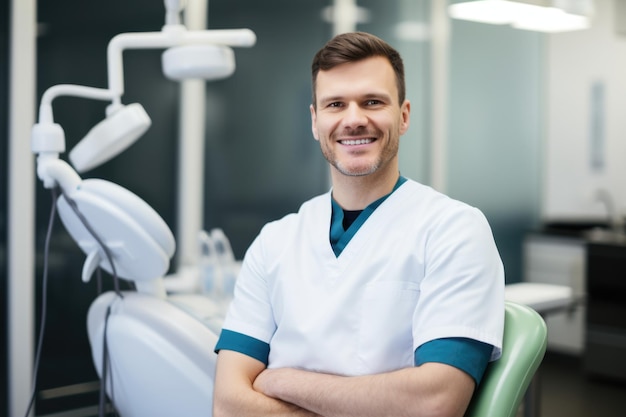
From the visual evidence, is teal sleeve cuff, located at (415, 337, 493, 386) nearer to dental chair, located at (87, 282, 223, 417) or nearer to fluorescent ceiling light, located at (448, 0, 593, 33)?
dental chair, located at (87, 282, 223, 417)

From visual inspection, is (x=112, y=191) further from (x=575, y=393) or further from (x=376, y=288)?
(x=575, y=393)

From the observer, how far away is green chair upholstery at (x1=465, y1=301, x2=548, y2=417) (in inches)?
43.6

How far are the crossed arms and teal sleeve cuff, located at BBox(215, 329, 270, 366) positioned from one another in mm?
10

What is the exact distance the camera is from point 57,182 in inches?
61.2

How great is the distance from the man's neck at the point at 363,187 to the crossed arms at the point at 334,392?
0.34 meters

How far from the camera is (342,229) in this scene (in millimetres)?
1350

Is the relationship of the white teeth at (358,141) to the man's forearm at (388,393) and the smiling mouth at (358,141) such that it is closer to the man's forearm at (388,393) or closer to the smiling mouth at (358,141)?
the smiling mouth at (358,141)

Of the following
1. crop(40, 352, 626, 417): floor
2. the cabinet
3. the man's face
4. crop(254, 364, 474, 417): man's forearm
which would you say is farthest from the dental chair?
the cabinet

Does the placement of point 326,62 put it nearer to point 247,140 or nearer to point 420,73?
point 247,140

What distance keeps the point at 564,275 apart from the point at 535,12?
1528 mm

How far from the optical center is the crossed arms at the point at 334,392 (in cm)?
106

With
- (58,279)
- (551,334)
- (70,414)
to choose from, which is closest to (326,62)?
(58,279)

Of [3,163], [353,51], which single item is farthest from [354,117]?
[3,163]

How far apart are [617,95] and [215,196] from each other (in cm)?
244
